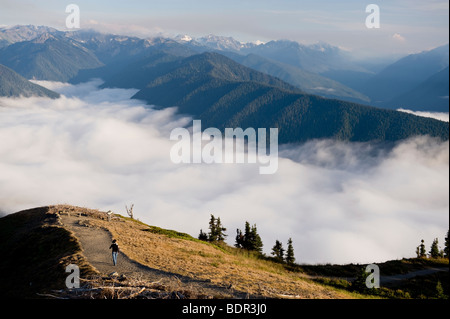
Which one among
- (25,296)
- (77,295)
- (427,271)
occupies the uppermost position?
Answer: (77,295)

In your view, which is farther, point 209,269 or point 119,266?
point 209,269

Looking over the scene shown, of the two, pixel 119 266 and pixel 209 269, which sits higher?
pixel 119 266

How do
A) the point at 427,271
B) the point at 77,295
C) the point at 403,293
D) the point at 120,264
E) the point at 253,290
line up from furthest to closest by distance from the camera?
the point at 427,271
the point at 403,293
the point at 120,264
the point at 253,290
the point at 77,295

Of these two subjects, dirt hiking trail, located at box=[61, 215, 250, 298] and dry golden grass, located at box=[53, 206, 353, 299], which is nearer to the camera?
dirt hiking trail, located at box=[61, 215, 250, 298]

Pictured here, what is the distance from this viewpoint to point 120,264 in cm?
2822

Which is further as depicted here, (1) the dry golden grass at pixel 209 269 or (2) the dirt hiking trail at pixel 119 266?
(1) the dry golden grass at pixel 209 269

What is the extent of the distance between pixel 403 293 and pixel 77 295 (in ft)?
136

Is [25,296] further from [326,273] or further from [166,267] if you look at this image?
[326,273]

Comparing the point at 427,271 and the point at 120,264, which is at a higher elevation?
the point at 120,264
